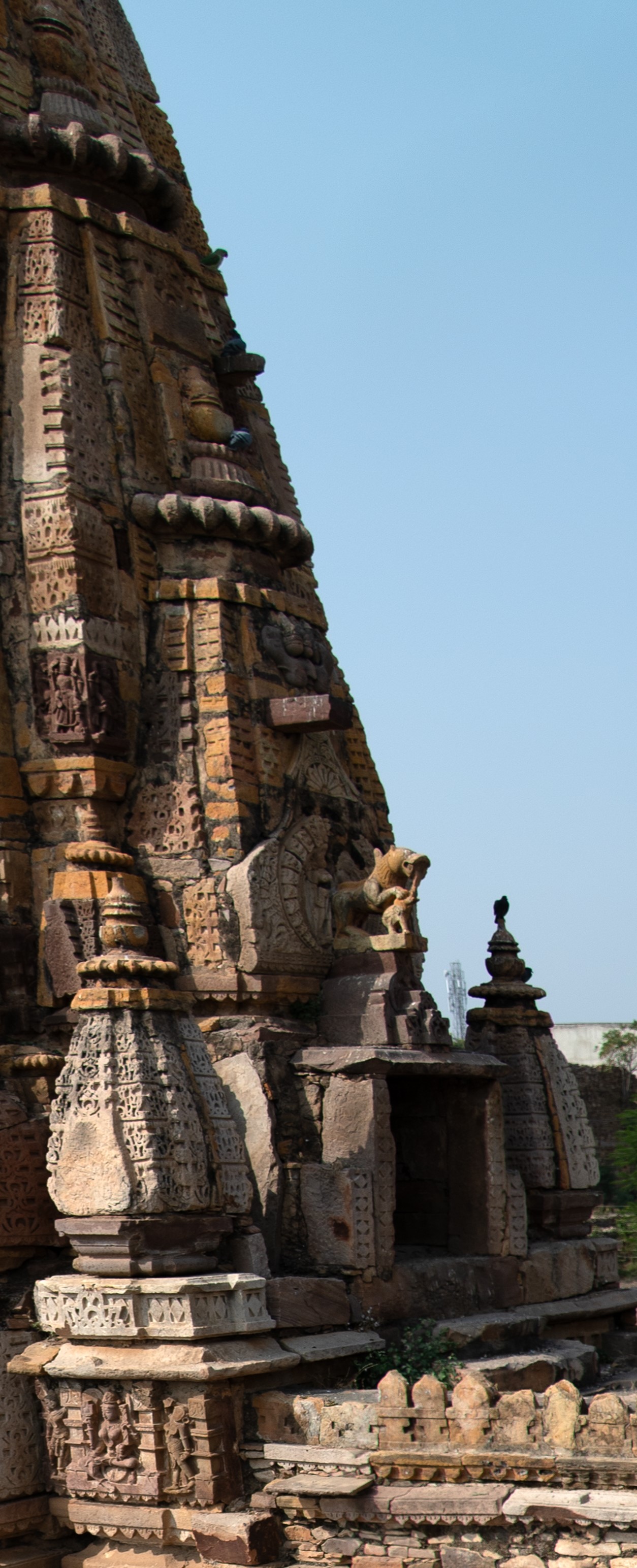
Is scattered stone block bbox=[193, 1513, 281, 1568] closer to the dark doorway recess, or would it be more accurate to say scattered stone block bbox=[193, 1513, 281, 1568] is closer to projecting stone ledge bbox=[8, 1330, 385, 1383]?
projecting stone ledge bbox=[8, 1330, 385, 1383]

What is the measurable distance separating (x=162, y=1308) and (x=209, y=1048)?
2.27 meters

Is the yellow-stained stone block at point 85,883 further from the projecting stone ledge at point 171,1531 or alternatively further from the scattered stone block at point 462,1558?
the scattered stone block at point 462,1558

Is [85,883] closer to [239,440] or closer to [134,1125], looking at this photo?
[134,1125]

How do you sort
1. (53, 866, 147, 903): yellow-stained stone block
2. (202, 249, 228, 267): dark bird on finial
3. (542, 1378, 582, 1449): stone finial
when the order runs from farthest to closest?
(202, 249, 228, 267): dark bird on finial < (53, 866, 147, 903): yellow-stained stone block < (542, 1378, 582, 1449): stone finial

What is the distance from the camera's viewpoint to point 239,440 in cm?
1357

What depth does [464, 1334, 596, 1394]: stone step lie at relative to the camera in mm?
10883

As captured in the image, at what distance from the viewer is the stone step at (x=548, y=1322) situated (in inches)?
454

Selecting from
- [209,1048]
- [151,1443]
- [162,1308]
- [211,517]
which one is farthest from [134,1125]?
[211,517]

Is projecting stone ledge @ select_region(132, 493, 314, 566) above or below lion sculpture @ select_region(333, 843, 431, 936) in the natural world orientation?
above

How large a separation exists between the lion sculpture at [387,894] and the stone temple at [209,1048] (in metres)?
0.02

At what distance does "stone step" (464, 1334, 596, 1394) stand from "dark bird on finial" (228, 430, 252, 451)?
6541mm

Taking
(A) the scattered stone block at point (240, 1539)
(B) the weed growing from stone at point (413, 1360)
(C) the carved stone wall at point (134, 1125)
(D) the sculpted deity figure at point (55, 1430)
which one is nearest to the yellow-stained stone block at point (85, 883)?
(C) the carved stone wall at point (134, 1125)

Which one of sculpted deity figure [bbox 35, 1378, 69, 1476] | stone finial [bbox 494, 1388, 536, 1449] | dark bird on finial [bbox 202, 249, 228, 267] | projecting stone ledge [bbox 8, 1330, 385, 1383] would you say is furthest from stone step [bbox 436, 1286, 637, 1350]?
dark bird on finial [bbox 202, 249, 228, 267]

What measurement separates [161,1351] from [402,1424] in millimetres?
1311
